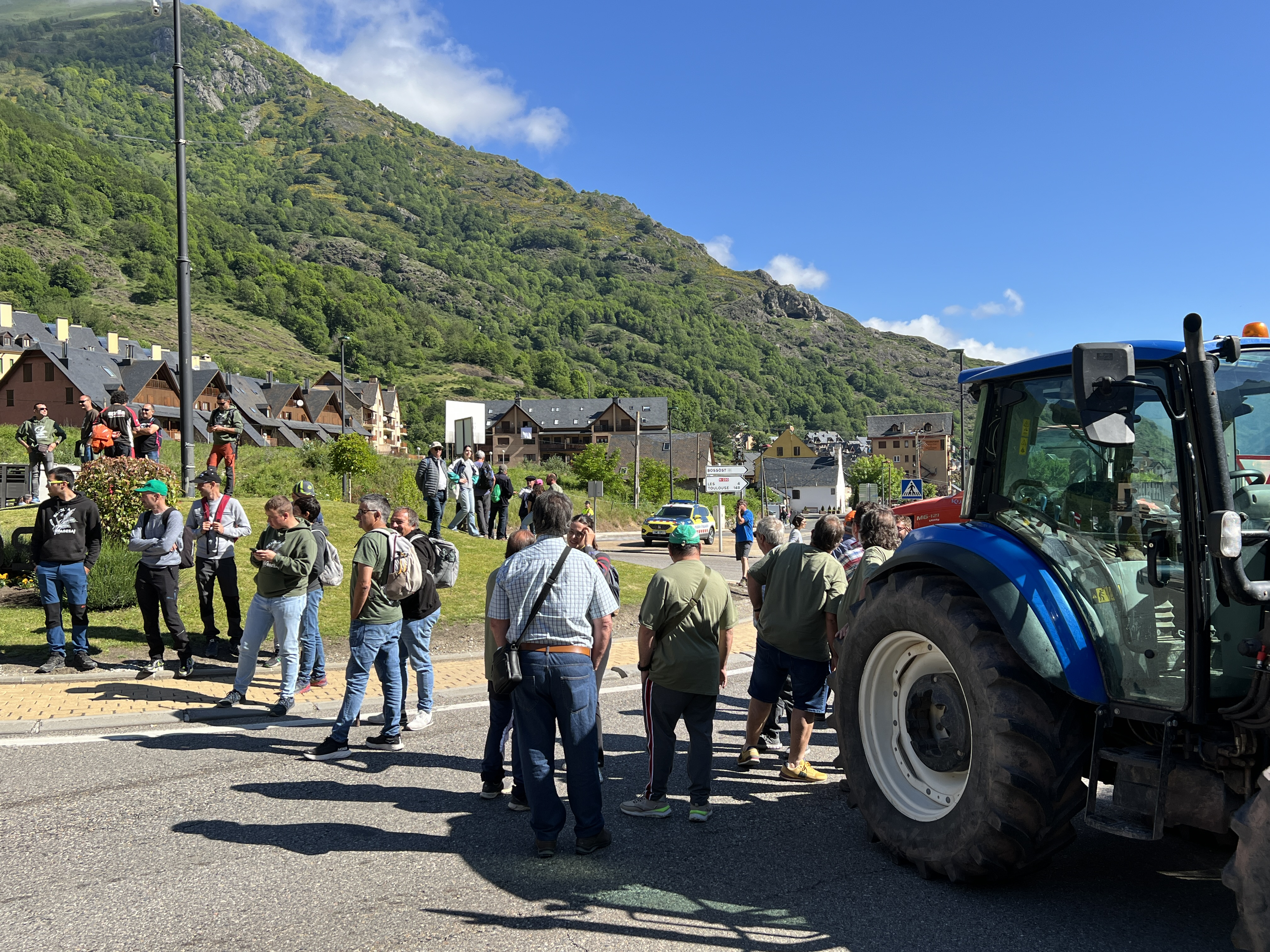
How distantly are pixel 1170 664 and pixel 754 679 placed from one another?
324 centimetres

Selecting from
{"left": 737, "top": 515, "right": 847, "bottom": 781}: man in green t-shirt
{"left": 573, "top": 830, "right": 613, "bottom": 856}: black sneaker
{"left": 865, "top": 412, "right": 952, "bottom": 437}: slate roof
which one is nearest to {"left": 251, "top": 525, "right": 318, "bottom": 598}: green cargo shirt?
{"left": 737, "top": 515, "right": 847, "bottom": 781}: man in green t-shirt

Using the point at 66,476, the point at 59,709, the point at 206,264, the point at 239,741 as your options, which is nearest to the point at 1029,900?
the point at 239,741

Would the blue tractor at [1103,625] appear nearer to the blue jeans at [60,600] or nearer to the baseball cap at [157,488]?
the baseball cap at [157,488]

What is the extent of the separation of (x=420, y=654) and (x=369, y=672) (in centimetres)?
56

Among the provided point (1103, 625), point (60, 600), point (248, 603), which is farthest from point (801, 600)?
point (248, 603)

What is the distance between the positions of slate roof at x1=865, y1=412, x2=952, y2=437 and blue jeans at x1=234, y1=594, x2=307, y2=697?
124737mm

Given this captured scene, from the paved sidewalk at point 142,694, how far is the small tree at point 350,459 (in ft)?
51.8

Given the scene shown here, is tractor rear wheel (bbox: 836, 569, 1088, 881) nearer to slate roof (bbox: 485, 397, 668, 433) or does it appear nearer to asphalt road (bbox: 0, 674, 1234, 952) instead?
asphalt road (bbox: 0, 674, 1234, 952)

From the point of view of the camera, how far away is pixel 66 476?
32.3ft

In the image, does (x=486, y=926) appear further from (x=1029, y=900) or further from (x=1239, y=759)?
(x=1239, y=759)

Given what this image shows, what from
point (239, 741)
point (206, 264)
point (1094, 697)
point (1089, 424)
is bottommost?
point (239, 741)

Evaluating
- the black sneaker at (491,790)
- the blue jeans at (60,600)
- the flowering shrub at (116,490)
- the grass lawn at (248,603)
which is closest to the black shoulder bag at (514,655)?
the black sneaker at (491,790)

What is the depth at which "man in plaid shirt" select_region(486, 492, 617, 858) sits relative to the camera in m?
4.78

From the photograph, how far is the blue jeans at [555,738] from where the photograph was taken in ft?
15.6
